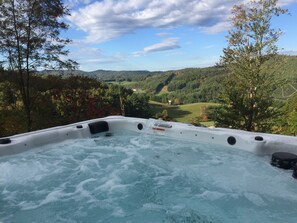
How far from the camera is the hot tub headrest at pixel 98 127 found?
4.25m

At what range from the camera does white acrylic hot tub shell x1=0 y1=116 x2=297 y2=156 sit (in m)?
3.12

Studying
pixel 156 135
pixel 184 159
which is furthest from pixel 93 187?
pixel 156 135

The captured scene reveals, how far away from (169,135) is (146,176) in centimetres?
129

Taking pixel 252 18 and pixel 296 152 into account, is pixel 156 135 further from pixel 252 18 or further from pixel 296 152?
pixel 252 18

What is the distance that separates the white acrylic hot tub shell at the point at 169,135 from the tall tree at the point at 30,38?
1.53 metres

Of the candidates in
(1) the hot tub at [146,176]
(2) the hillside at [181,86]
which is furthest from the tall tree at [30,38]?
(2) the hillside at [181,86]

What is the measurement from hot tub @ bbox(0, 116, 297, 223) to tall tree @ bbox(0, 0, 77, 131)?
174cm

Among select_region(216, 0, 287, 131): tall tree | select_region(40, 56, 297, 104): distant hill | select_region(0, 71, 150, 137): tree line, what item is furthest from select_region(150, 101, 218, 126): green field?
select_region(0, 71, 150, 137): tree line

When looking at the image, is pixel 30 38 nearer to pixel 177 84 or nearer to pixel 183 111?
pixel 183 111

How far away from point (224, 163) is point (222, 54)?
14.1 feet

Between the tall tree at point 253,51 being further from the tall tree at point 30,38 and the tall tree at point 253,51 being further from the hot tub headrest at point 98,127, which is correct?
the tall tree at point 30,38

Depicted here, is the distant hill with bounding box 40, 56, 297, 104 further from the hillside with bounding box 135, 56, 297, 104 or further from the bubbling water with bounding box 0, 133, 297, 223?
the bubbling water with bounding box 0, 133, 297, 223

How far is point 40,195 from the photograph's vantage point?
7.84 feet

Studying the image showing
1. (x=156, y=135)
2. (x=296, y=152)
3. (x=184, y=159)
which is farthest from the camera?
(x=156, y=135)
